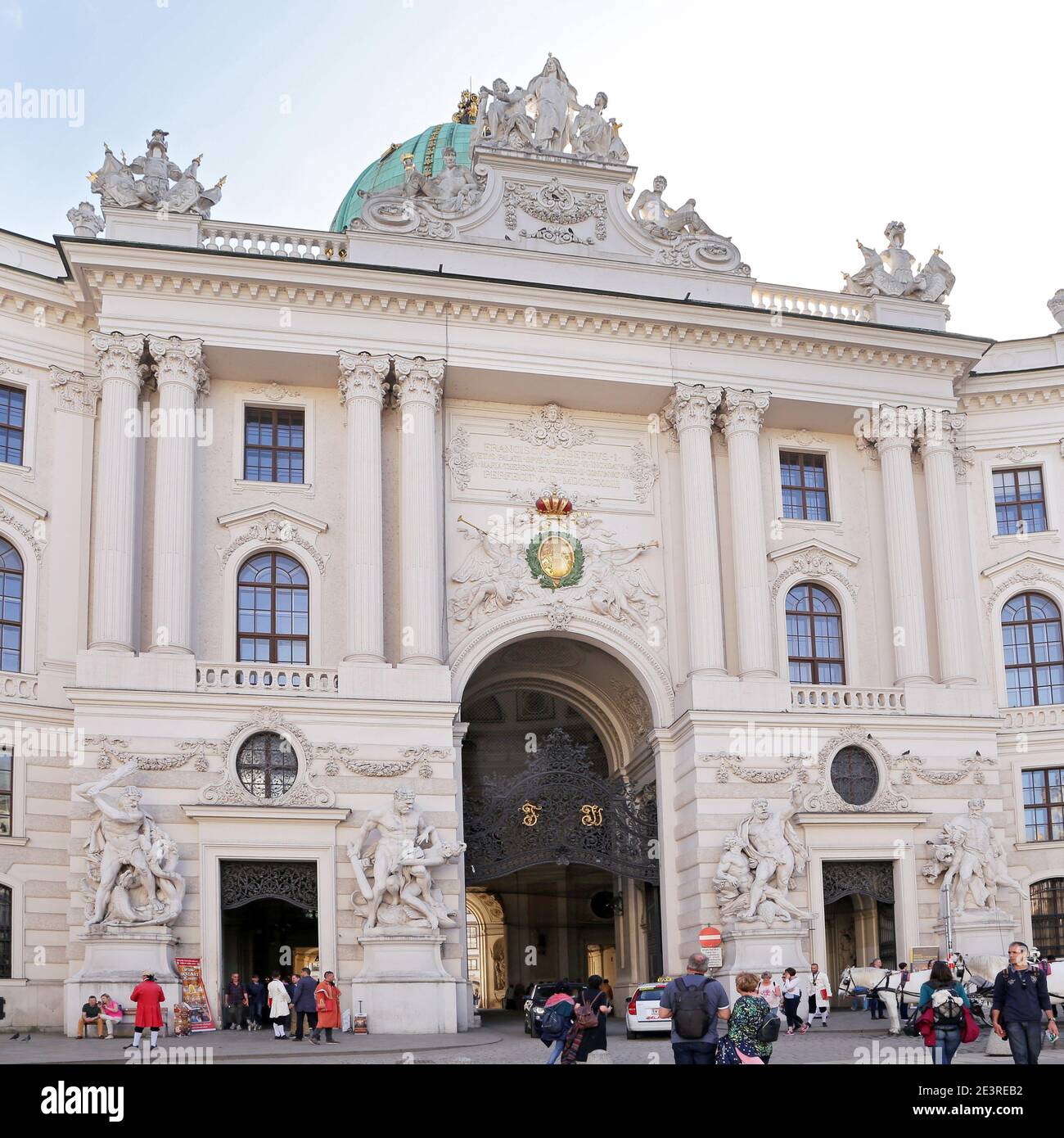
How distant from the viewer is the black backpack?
14.5 metres

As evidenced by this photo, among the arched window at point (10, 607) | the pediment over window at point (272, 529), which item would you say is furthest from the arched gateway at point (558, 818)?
the arched window at point (10, 607)

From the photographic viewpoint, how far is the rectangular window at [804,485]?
1543 inches

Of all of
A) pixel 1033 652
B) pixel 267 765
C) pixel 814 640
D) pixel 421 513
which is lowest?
pixel 267 765

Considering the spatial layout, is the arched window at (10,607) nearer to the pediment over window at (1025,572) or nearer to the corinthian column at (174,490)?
the corinthian column at (174,490)

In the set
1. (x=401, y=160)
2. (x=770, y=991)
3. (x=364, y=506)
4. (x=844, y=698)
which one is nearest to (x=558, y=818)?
(x=844, y=698)

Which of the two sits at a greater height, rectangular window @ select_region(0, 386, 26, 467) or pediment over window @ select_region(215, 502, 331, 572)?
rectangular window @ select_region(0, 386, 26, 467)

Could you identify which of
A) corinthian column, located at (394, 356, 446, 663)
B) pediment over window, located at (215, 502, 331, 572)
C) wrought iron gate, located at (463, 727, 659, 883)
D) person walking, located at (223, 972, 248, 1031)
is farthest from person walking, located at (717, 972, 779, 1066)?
pediment over window, located at (215, 502, 331, 572)

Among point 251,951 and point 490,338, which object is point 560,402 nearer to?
point 490,338

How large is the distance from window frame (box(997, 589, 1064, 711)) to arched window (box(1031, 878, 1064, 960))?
14.7ft

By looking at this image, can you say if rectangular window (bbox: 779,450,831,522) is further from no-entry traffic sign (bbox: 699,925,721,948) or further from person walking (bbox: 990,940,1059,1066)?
person walking (bbox: 990,940,1059,1066)

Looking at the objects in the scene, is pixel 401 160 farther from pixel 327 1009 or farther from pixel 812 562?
pixel 327 1009

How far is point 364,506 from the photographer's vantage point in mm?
34531

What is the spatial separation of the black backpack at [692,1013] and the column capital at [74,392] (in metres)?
24.6

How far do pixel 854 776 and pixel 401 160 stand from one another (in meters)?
29.5
